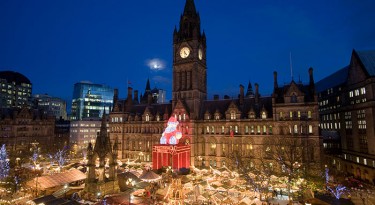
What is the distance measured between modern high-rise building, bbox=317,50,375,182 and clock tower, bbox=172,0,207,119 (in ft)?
125

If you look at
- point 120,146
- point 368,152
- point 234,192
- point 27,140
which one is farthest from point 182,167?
point 27,140

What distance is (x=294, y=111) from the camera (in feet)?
175

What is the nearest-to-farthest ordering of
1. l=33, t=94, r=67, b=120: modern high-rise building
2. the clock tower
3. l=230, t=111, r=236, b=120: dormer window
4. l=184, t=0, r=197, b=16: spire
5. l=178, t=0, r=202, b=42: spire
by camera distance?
l=230, t=111, r=236, b=120: dormer window, the clock tower, l=178, t=0, r=202, b=42: spire, l=184, t=0, r=197, b=16: spire, l=33, t=94, r=67, b=120: modern high-rise building

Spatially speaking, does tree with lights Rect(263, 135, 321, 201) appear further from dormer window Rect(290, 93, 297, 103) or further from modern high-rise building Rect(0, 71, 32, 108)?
modern high-rise building Rect(0, 71, 32, 108)

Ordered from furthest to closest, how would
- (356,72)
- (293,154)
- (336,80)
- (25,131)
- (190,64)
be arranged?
(25,131) < (336,80) < (190,64) < (356,72) < (293,154)

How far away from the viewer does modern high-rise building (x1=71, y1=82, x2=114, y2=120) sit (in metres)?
182

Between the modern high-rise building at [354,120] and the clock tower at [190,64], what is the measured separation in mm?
38183

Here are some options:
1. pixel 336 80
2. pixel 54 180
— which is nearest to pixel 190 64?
pixel 54 180

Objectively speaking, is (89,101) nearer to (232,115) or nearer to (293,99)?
(232,115)

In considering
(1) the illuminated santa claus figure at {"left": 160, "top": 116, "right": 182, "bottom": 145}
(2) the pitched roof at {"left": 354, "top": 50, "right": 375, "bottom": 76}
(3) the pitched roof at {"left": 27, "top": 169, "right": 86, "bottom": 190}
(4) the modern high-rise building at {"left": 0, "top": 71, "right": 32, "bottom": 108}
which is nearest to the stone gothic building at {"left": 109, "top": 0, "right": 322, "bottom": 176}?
(1) the illuminated santa claus figure at {"left": 160, "top": 116, "right": 182, "bottom": 145}

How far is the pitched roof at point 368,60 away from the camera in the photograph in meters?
51.7

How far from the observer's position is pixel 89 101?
184m

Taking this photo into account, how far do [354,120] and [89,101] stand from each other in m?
173

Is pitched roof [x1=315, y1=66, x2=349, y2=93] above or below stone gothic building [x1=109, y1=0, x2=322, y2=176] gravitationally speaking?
above
